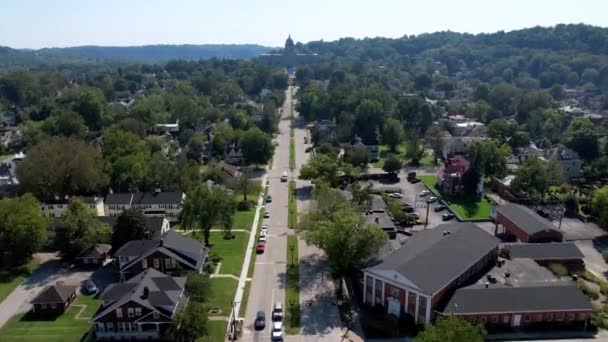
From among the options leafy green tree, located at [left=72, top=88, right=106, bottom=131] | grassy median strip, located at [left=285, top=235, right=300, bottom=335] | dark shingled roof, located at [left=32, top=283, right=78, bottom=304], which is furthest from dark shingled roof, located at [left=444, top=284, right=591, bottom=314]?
leafy green tree, located at [left=72, top=88, right=106, bottom=131]

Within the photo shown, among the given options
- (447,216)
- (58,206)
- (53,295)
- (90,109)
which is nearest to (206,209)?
(53,295)

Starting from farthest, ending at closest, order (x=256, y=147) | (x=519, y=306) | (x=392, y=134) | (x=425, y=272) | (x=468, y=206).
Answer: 1. (x=392, y=134)
2. (x=256, y=147)
3. (x=468, y=206)
4. (x=425, y=272)
5. (x=519, y=306)

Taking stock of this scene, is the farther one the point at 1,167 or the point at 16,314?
the point at 1,167

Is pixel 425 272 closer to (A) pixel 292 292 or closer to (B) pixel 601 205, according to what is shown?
(A) pixel 292 292

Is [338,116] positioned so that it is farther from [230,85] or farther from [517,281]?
[517,281]

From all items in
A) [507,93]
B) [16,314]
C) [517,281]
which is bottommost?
[16,314]

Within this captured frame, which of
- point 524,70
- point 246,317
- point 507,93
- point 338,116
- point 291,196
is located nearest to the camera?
point 246,317

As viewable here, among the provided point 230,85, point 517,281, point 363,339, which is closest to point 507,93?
point 230,85
